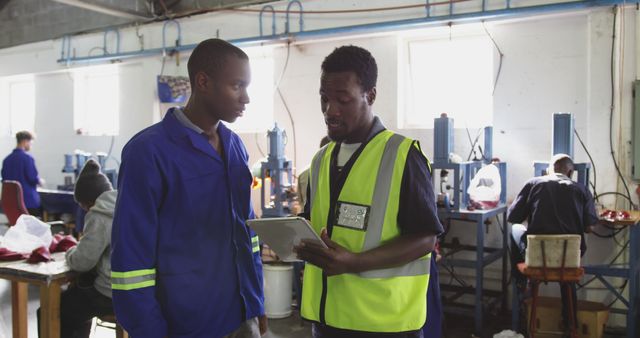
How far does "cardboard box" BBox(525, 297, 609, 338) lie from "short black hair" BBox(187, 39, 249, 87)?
3019 millimetres

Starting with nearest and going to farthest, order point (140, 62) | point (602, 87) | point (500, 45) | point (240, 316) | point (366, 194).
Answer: point (366, 194) → point (240, 316) → point (602, 87) → point (500, 45) → point (140, 62)

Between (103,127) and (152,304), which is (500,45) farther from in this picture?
(103,127)

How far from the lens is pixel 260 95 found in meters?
5.90

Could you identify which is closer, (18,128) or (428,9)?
(428,9)

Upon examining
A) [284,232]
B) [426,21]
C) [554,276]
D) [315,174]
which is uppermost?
[426,21]

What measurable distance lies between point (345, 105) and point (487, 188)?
297 cm

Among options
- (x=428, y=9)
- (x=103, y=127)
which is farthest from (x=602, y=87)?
(x=103, y=127)

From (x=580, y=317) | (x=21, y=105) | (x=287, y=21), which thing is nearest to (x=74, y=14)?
(x=21, y=105)

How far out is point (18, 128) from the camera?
27.2 feet

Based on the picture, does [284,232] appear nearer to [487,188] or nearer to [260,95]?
[487,188]

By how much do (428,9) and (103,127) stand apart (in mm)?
4702

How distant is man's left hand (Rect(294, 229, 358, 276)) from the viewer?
131cm

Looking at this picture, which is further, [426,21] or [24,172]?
[24,172]

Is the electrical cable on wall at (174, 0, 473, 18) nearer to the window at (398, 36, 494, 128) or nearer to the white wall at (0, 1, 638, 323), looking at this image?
the white wall at (0, 1, 638, 323)
